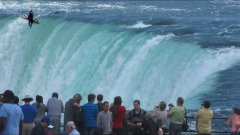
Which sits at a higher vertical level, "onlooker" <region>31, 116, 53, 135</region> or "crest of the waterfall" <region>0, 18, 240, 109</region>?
"crest of the waterfall" <region>0, 18, 240, 109</region>

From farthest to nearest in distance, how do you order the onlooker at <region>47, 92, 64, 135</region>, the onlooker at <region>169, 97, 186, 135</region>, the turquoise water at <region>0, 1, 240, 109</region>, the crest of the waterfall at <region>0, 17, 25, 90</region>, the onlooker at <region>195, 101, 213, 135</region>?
the crest of the waterfall at <region>0, 17, 25, 90</region> < the turquoise water at <region>0, 1, 240, 109</region> < the onlooker at <region>47, 92, 64, 135</region> < the onlooker at <region>169, 97, 186, 135</region> < the onlooker at <region>195, 101, 213, 135</region>

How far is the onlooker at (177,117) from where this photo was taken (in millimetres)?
19219

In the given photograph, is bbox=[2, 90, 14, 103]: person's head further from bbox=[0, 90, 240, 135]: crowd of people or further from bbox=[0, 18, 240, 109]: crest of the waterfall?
bbox=[0, 18, 240, 109]: crest of the waterfall

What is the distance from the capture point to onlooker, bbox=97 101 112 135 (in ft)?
60.2

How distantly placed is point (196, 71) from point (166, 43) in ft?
13.6

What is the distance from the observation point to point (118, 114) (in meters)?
18.7

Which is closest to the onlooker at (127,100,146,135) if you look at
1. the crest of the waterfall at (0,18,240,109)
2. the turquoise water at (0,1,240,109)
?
the turquoise water at (0,1,240,109)

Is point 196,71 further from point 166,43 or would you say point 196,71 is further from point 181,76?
point 166,43

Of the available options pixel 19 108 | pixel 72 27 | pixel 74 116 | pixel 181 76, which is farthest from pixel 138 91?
pixel 19 108

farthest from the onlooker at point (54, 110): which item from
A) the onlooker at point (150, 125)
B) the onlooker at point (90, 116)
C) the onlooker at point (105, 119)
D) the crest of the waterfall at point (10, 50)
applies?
the crest of the waterfall at point (10, 50)

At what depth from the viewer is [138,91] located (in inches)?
1351

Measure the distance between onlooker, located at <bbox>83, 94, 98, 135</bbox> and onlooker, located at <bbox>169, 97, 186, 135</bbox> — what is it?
1.81m

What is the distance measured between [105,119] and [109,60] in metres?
19.7

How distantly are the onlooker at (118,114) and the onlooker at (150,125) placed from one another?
0.52m
